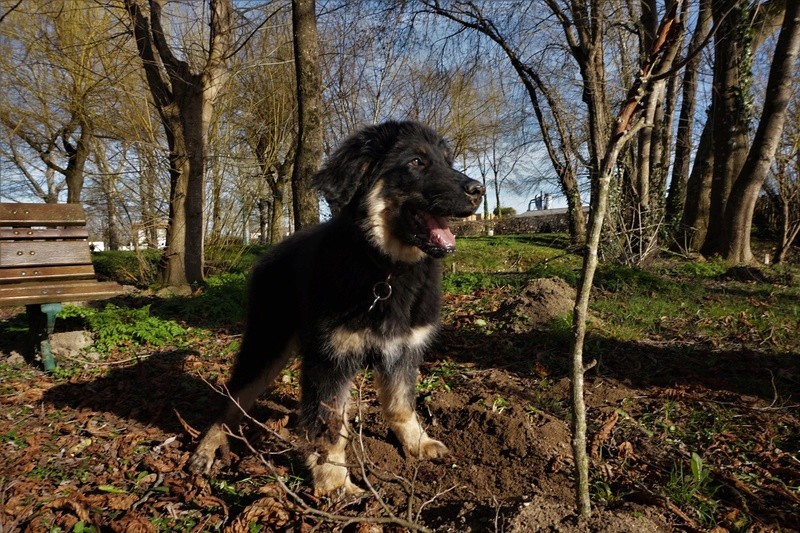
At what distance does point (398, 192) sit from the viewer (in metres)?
3.13

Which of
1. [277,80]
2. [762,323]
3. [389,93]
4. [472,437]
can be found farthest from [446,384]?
[389,93]

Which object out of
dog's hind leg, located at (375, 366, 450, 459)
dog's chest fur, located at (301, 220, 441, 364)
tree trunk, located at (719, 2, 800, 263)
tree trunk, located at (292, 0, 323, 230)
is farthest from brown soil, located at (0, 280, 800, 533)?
tree trunk, located at (719, 2, 800, 263)

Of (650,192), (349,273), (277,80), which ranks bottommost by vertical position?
(349,273)

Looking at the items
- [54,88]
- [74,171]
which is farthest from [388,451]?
[74,171]

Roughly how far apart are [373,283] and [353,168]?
755 mm

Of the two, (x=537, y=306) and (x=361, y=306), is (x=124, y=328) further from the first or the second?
(x=537, y=306)

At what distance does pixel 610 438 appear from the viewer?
308 cm

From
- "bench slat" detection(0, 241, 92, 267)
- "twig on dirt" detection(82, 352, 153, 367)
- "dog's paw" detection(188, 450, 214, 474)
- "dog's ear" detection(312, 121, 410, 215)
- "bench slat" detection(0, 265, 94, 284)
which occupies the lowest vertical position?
"dog's paw" detection(188, 450, 214, 474)

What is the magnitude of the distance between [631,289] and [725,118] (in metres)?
6.97

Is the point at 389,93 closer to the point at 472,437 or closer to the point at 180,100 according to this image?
the point at 180,100

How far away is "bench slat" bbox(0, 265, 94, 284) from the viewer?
17.2 feet

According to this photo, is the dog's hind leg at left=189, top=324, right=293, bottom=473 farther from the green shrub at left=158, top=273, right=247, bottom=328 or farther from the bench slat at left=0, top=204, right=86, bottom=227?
the bench slat at left=0, top=204, right=86, bottom=227

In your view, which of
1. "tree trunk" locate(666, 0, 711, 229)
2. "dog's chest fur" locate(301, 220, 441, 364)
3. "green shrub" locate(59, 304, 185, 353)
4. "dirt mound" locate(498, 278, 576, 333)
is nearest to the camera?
"dog's chest fur" locate(301, 220, 441, 364)

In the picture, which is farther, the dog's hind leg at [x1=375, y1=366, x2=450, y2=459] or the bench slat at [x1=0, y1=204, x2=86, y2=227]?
the bench slat at [x1=0, y1=204, x2=86, y2=227]
